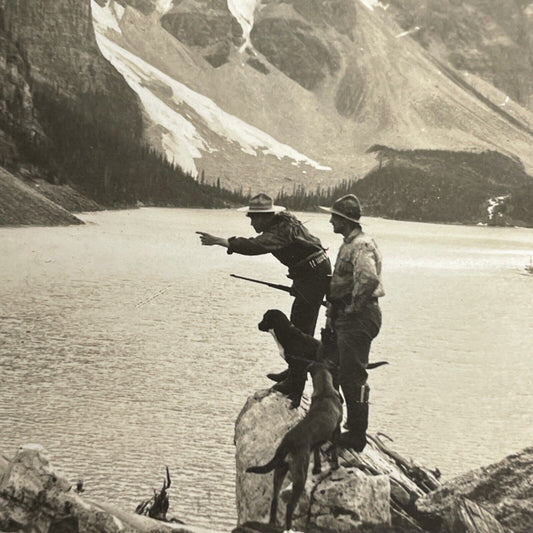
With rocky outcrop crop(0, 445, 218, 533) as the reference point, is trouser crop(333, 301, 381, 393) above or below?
above

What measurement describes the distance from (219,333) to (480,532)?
7.66 metres

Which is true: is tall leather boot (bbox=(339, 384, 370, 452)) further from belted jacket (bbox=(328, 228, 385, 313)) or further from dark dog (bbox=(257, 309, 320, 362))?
belted jacket (bbox=(328, 228, 385, 313))

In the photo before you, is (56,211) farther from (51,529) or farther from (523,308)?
(51,529)

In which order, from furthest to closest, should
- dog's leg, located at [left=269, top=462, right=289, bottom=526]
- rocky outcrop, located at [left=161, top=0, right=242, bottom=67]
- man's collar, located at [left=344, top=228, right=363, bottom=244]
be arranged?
rocky outcrop, located at [left=161, top=0, right=242, bottom=67], man's collar, located at [left=344, top=228, right=363, bottom=244], dog's leg, located at [left=269, top=462, right=289, bottom=526]

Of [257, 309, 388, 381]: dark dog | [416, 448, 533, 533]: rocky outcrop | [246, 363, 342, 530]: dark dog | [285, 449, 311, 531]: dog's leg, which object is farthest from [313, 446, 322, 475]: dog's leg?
[416, 448, 533, 533]: rocky outcrop

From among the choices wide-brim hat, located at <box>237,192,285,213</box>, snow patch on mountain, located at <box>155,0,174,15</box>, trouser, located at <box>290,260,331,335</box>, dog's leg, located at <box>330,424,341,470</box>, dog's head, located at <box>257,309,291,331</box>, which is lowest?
dog's leg, located at <box>330,424,341,470</box>

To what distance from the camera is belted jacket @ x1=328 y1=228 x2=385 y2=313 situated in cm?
441

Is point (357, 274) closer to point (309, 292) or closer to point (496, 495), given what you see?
point (309, 292)

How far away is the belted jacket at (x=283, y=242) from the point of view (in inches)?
182

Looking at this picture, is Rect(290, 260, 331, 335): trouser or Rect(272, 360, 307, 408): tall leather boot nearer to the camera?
Rect(272, 360, 307, 408): tall leather boot

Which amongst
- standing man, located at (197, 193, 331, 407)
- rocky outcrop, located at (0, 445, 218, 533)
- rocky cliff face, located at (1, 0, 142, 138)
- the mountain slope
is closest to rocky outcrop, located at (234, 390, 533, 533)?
standing man, located at (197, 193, 331, 407)

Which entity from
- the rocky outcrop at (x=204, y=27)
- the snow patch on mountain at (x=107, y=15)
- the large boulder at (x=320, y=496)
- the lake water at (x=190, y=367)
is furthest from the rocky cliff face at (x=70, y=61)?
the rocky outcrop at (x=204, y=27)

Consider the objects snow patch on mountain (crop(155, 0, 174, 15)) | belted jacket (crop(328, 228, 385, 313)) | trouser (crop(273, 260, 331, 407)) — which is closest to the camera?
belted jacket (crop(328, 228, 385, 313))

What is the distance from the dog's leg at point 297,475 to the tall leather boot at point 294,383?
2.76ft
